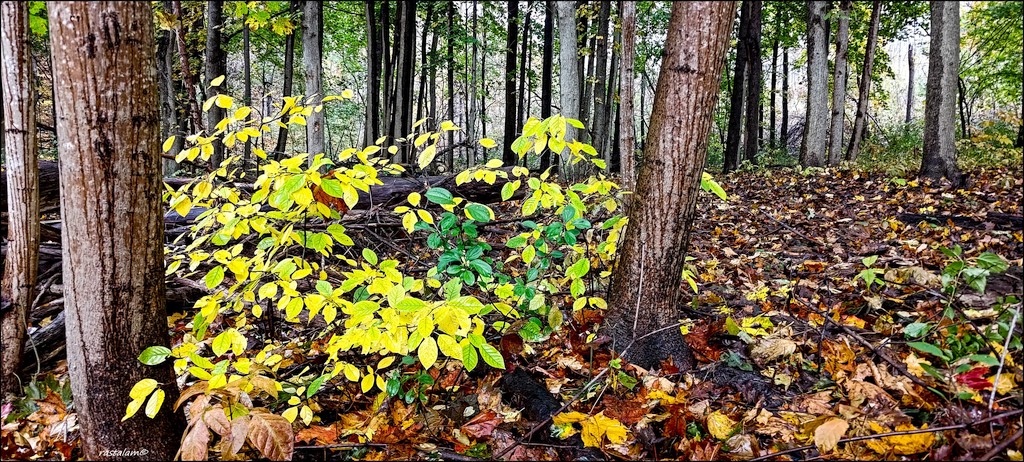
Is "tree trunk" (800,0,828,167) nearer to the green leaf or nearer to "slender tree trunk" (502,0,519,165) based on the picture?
"slender tree trunk" (502,0,519,165)

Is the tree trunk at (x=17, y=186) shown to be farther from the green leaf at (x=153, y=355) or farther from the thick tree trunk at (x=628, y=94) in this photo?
the thick tree trunk at (x=628, y=94)

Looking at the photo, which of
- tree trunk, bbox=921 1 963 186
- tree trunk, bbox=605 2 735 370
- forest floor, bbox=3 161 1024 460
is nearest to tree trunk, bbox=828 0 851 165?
tree trunk, bbox=921 1 963 186

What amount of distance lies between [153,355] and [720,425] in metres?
2.38

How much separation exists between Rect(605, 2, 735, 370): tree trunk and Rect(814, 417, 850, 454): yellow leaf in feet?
2.91

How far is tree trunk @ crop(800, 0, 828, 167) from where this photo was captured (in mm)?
10266

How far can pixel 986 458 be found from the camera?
1.58 meters

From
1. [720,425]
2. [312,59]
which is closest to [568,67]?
[312,59]

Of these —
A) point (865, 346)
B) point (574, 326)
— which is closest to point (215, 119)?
point (574, 326)

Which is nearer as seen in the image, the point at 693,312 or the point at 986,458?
the point at 986,458

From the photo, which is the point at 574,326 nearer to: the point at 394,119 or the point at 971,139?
the point at 971,139

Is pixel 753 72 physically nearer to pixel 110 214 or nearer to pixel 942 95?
pixel 942 95

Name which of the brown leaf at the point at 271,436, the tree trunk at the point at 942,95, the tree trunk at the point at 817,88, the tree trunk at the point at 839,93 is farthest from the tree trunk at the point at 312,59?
the tree trunk at the point at 839,93

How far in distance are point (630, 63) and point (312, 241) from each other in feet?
13.2

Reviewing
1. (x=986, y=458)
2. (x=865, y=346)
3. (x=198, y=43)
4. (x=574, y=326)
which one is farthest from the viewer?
(x=198, y=43)
